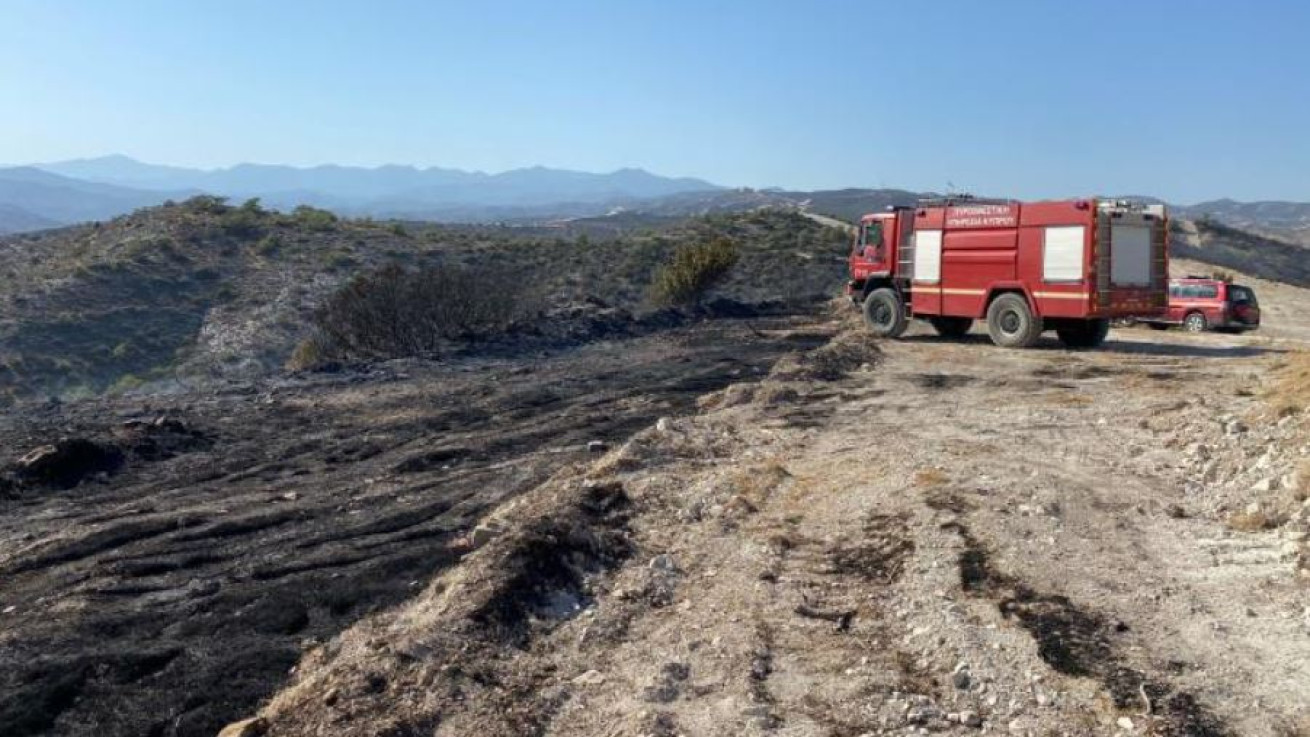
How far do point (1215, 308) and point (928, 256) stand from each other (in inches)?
357

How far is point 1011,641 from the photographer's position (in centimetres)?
578

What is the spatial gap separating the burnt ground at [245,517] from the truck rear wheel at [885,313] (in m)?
6.14

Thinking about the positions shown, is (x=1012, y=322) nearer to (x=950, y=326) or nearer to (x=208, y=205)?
(x=950, y=326)

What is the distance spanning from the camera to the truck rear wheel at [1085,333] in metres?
20.2

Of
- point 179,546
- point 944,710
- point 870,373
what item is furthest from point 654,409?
point 944,710

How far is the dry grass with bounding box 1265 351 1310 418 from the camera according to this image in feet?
33.5

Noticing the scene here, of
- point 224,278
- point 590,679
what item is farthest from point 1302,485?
point 224,278

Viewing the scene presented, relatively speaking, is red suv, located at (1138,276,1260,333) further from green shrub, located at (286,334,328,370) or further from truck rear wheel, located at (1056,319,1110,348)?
green shrub, located at (286,334,328,370)

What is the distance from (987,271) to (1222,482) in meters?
11.5

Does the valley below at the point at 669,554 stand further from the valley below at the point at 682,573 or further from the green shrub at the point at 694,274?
the green shrub at the point at 694,274

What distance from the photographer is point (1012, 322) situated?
19969 millimetres

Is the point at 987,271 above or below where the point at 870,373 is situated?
above

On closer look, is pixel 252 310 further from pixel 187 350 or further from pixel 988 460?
pixel 988 460

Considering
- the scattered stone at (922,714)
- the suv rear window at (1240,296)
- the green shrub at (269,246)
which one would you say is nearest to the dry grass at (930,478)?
the scattered stone at (922,714)
